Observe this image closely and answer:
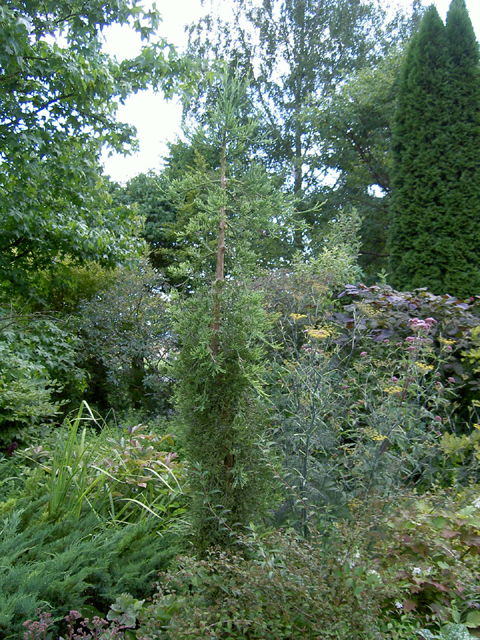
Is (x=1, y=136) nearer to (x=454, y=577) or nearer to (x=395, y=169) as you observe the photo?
(x=454, y=577)

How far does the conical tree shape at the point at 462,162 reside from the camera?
764 centimetres

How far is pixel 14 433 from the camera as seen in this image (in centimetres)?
367

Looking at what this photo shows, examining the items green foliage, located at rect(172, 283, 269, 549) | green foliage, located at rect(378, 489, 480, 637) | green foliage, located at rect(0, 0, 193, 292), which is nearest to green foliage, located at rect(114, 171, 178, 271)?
green foliage, located at rect(0, 0, 193, 292)

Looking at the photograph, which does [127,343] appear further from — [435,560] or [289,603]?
[289,603]

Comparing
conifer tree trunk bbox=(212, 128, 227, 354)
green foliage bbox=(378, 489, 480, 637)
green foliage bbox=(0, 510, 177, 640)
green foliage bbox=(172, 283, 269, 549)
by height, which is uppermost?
conifer tree trunk bbox=(212, 128, 227, 354)

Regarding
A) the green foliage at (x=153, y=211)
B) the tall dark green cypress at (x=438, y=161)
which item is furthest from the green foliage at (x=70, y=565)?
the green foliage at (x=153, y=211)

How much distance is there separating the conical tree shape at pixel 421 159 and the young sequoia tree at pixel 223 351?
20.0ft

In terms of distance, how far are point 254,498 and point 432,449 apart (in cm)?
136

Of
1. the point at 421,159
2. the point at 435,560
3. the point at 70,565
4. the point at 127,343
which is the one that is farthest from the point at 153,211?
the point at 435,560

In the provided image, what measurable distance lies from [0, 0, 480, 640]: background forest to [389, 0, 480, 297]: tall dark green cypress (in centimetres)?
3

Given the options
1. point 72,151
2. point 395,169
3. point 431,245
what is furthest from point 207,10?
point 72,151

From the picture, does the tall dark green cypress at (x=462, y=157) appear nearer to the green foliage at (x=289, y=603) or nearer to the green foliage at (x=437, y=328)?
the green foliage at (x=437, y=328)

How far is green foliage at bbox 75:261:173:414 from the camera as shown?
5.86 meters

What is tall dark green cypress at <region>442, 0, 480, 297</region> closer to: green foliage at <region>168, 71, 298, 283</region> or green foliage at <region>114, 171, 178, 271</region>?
green foliage at <region>168, 71, 298, 283</region>
